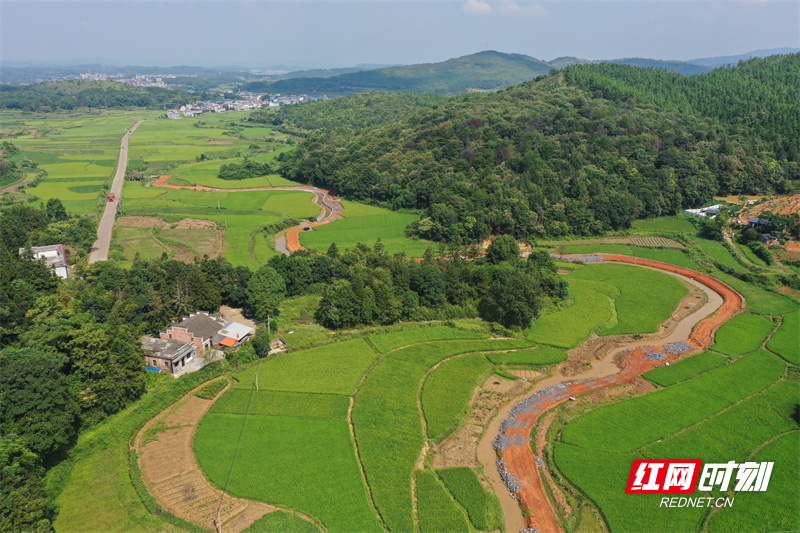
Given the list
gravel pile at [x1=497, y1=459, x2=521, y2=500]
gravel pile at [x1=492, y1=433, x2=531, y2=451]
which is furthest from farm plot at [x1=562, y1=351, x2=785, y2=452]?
gravel pile at [x1=497, y1=459, x2=521, y2=500]

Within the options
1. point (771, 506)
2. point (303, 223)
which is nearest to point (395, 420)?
point (771, 506)

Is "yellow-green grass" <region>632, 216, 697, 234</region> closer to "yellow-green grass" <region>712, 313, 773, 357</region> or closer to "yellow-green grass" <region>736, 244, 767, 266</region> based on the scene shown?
"yellow-green grass" <region>736, 244, 767, 266</region>

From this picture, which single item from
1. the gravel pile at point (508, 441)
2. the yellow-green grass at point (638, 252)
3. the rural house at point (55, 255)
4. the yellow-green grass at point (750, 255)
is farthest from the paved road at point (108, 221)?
the yellow-green grass at point (750, 255)

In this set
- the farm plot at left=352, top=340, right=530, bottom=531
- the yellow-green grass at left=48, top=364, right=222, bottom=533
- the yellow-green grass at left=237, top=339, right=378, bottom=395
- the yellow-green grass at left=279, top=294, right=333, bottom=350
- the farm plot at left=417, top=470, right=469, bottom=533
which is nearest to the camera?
the yellow-green grass at left=48, top=364, right=222, bottom=533

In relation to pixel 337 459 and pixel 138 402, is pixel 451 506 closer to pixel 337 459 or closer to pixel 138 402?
pixel 337 459

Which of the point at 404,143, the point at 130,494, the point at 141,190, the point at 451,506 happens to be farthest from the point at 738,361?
the point at 141,190

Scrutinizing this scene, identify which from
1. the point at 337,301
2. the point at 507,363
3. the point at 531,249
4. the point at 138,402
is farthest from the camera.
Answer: the point at 531,249
